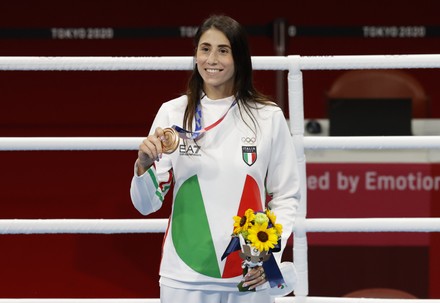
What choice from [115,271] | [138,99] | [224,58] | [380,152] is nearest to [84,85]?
[138,99]

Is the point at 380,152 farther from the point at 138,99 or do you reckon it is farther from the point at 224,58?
the point at 224,58

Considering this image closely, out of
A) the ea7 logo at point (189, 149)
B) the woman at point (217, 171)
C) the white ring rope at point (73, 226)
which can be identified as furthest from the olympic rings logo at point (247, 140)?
the white ring rope at point (73, 226)

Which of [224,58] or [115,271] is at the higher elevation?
[224,58]

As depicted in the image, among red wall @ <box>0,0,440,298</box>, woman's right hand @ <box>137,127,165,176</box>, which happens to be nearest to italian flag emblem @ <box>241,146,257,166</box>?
woman's right hand @ <box>137,127,165,176</box>

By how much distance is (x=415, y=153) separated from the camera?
4719 mm

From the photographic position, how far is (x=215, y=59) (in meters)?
2.53

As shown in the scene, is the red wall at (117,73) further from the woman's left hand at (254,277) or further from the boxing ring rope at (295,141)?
the woman's left hand at (254,277)

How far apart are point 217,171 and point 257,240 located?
237 mm

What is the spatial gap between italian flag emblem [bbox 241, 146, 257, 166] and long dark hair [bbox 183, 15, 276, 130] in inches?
2.9

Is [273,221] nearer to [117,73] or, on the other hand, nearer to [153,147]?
[153,147]

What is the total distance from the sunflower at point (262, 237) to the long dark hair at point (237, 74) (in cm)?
32

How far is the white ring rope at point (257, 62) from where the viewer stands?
3.12 meters

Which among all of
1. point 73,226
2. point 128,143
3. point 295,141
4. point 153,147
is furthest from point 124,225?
point 153,147

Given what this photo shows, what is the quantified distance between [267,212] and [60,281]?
3.21 meters
